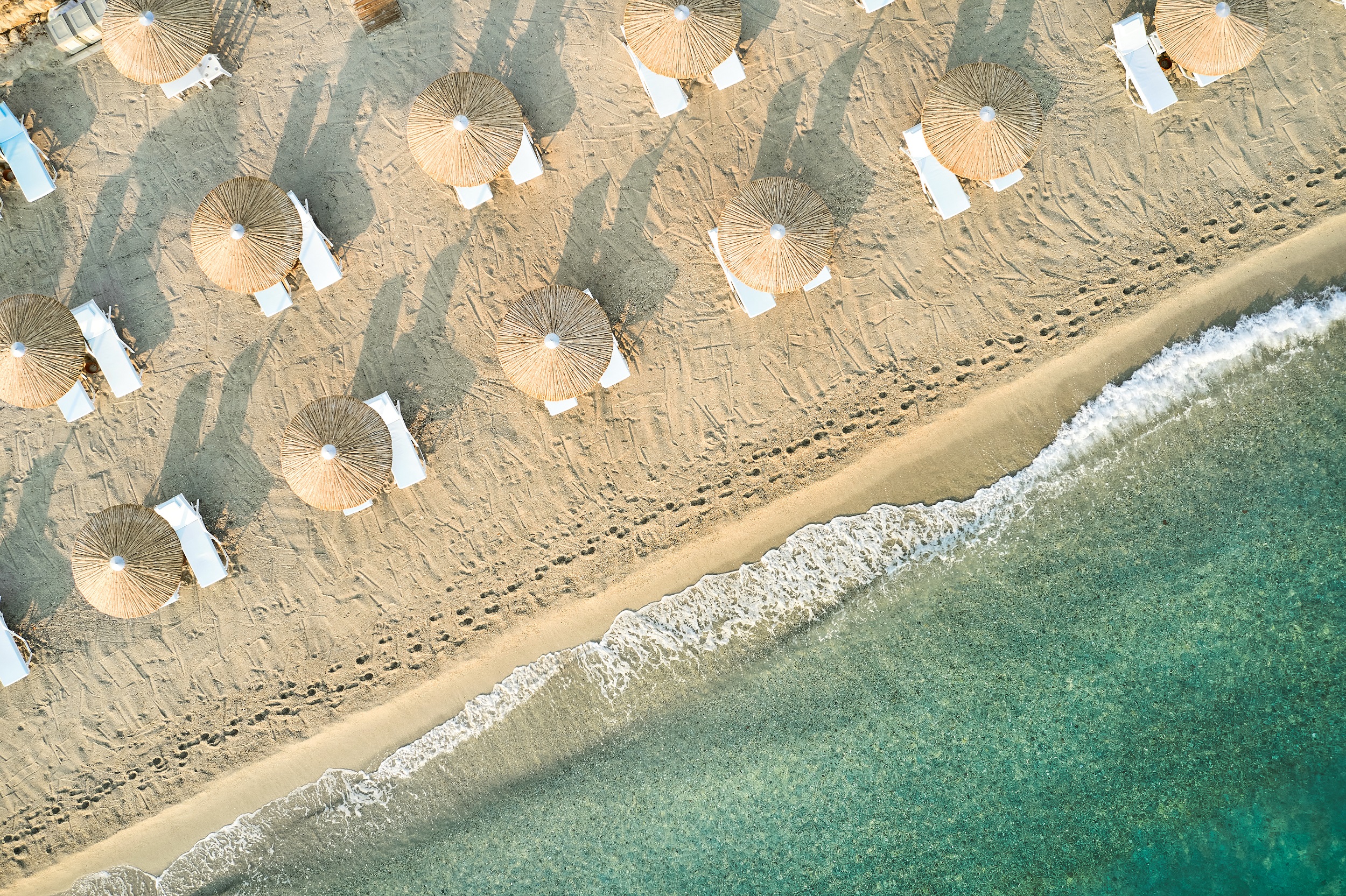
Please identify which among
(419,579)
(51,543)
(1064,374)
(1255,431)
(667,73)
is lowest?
(1255,431)

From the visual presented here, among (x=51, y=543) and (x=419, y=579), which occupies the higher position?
(x=51, y=543)

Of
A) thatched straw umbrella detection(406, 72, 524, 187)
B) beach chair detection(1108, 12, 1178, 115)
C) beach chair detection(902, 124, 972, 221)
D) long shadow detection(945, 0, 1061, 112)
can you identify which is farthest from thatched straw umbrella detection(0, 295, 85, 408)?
beach chair detection(1108, 12, 1178, 115)

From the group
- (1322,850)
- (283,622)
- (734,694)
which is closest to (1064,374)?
(734,694)

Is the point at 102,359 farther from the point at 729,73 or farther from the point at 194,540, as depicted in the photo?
the point at 729,73

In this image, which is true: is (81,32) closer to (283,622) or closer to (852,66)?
(283,622)

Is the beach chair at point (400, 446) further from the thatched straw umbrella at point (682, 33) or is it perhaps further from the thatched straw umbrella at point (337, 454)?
the thatched straw umbrella at point (682, 33)

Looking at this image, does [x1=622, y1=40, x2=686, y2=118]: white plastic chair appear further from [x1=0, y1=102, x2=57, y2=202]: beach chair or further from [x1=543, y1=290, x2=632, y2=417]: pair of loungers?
[x1=0, y1=102, x2=57, y2=202]: beach chair
